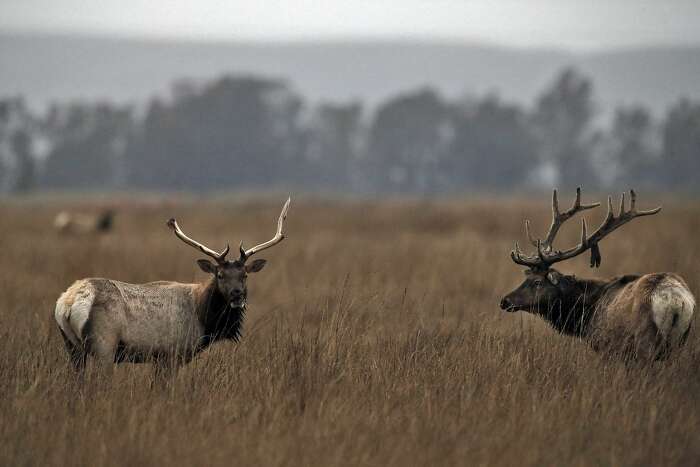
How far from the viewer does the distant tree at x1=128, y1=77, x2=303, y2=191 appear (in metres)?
79.0

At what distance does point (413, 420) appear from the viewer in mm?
6715

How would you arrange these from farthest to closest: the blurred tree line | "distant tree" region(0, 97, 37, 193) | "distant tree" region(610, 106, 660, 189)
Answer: "distant tree" region(610, 106, 660, 189), the blurred tree line, "distant tree" region(0, 97, 37, 193)

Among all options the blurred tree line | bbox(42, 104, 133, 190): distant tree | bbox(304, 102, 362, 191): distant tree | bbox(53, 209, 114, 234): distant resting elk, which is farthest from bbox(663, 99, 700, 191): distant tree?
bbox(53, 209, 114, 234): distant resting elk

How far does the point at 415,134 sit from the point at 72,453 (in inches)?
3092

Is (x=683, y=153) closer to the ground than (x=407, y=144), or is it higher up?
higher up

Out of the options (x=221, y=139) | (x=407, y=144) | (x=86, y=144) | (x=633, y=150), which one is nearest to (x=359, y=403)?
(x=221, y=139)

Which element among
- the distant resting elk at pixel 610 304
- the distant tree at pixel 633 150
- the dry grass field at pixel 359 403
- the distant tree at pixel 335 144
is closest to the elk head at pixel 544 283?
the distant resting elk at pixel 610 304

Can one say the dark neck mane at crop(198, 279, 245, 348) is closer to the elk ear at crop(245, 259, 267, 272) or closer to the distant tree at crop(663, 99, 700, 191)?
the elk ear at crop(245, 259, 267, 272)

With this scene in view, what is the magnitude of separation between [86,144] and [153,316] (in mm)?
78592

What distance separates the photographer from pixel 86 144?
275ft

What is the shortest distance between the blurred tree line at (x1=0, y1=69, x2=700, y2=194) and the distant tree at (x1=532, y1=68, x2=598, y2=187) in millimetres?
77

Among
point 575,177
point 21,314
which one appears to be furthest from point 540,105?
point 21,314

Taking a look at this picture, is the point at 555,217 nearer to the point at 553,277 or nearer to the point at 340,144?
the point at 553,277

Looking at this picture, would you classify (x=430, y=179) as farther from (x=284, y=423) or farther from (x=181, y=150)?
(x=284, y=423)
